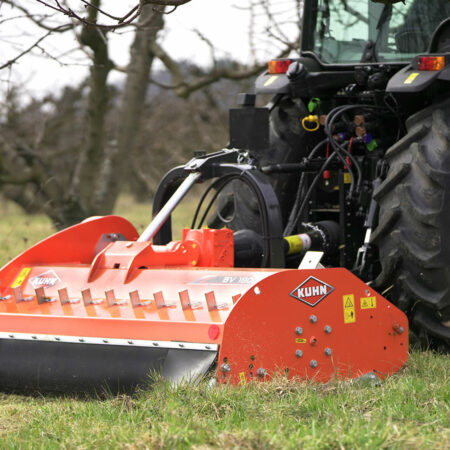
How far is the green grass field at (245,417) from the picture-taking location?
8.29 feet

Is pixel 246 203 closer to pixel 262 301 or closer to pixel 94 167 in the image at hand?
pixel 262 301

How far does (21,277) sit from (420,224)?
6.27ft

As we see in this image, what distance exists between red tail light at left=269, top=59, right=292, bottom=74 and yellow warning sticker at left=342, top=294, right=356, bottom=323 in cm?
182

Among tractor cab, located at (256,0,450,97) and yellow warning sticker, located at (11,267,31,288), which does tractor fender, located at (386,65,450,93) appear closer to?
tractor cab, located at (256,0,450,97)

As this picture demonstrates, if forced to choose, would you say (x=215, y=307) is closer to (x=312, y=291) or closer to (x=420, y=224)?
(x=312, y=291)

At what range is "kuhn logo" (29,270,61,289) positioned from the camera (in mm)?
3938

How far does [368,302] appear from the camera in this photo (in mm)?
3721

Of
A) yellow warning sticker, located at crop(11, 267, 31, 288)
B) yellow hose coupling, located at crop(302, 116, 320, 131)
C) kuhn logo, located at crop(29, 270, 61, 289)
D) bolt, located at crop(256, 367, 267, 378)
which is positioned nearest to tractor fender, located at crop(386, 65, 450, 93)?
yellow hose coupling, located at crop(302, 116, 320, 131)

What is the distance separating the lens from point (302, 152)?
5.02 m

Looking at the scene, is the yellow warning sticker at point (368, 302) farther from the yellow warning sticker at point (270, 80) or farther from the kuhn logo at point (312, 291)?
the yellow warning sticker at point (270, 80)

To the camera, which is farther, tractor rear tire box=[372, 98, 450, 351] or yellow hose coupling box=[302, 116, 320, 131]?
yellow hose coupling box=[302, 116, 320, 131]

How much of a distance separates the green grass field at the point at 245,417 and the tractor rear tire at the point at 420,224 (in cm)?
63

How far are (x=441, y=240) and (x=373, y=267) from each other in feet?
1.83

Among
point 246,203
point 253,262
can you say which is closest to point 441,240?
point 253,262
